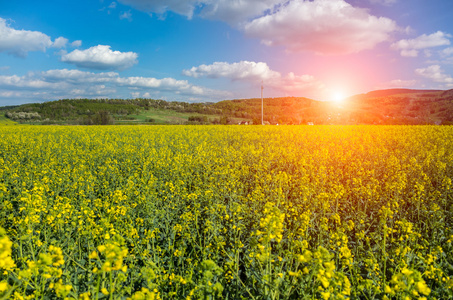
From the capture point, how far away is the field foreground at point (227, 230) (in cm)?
233

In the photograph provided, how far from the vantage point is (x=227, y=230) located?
4547 mm

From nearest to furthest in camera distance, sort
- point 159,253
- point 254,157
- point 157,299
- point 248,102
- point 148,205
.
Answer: point 157,299, point 159,253, point 148,205, point 254,157, point 248,102

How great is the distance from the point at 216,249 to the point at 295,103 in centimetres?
9166

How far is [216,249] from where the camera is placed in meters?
3.79

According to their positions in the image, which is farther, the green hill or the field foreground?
the green hill

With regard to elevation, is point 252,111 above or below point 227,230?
above

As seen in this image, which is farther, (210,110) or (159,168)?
(210,110)

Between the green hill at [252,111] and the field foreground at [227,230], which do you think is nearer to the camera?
the field foreground at [227,230]

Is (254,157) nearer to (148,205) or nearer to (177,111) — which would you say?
(148,205)

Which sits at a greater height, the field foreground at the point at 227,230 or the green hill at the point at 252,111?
the green hill at the point at 252,111

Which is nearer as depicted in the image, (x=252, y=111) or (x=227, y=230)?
(x=227, y=230)

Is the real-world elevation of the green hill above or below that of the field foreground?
above

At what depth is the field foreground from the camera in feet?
7.64

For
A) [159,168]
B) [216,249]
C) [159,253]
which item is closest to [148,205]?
[159,253]
